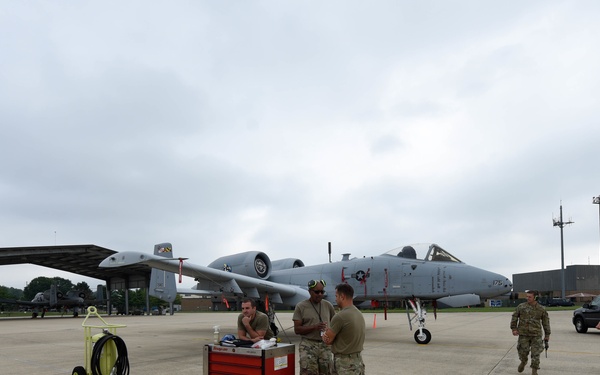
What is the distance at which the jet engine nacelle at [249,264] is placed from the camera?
17.6 metres

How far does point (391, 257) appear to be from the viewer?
15320 mm

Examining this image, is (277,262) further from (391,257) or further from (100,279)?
(100,279)

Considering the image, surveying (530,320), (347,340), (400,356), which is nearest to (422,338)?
(400,356)

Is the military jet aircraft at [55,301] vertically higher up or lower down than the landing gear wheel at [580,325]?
lower down

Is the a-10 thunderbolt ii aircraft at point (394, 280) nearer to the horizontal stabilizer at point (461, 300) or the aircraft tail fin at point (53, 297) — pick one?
the horizontal stabilizer at point (461, 300)

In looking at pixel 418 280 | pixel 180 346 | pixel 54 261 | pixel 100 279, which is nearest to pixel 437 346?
pixel 418 280

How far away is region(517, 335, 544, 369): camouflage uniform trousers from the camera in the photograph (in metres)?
8.15

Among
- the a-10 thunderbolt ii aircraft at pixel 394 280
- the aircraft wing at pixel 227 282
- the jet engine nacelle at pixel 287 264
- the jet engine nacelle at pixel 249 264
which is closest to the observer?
the aircraft wing at pixel 227 282

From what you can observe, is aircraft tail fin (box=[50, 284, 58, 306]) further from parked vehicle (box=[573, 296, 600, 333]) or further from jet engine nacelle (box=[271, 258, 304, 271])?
parked vehicle (box=[573, 296, 600, 333])

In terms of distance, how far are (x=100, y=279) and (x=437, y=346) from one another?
47507 millimetres

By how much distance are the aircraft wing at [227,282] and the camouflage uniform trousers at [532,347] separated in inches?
311

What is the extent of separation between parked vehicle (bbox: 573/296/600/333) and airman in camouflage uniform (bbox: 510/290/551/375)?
379 inches

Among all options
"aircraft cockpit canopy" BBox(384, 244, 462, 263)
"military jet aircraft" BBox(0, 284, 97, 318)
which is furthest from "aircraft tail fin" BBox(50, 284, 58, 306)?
"aircraft cockpit canopy" BBox(384, 244, 462, 263)

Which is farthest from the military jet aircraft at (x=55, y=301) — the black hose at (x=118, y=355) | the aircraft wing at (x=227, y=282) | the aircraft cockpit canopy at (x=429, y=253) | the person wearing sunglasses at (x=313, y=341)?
the person wearing sunglasses at (x=313, y=341)
